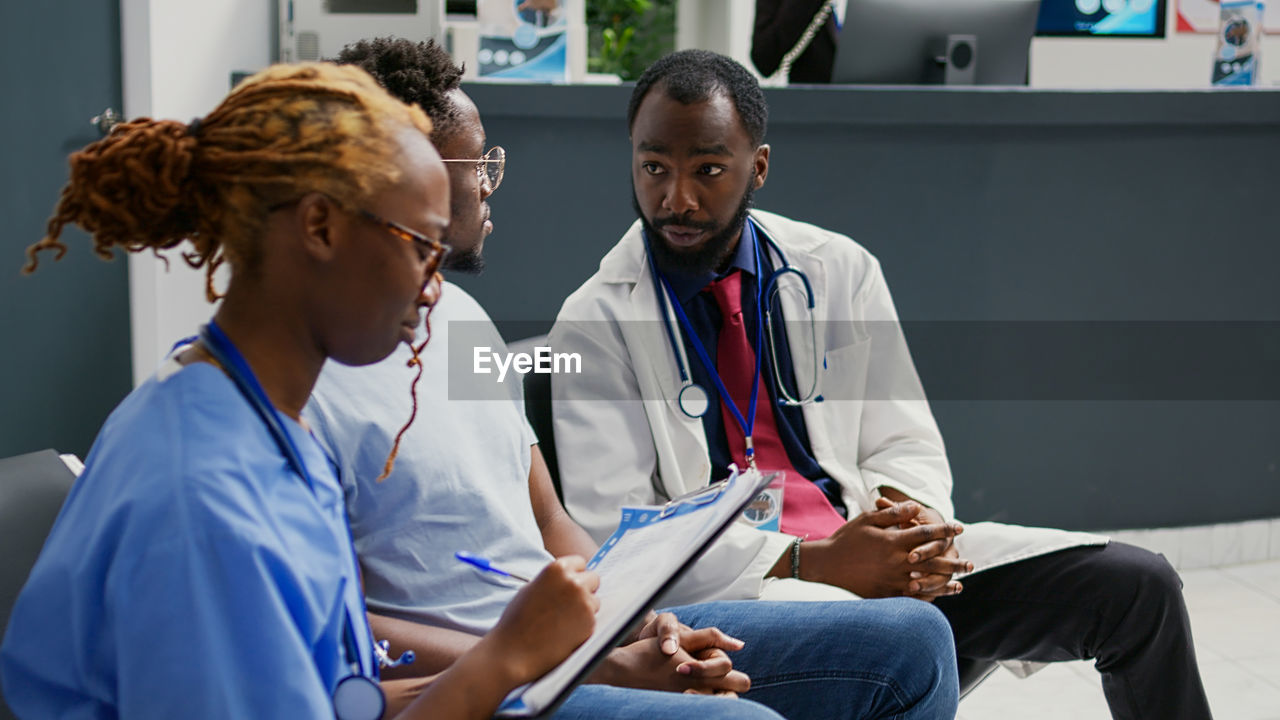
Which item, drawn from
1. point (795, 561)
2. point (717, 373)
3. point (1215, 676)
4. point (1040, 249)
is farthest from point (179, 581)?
point (1040, 249)

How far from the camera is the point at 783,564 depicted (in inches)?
60.5

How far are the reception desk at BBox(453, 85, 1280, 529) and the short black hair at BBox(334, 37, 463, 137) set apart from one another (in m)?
1.26

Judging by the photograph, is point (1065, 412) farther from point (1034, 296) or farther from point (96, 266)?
point (96, 266)

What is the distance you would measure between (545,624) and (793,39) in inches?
99.8

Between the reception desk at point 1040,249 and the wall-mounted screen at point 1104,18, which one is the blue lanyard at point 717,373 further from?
the wall-mounted screen at point 1104,18

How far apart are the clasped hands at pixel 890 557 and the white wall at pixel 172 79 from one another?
5.53 feet

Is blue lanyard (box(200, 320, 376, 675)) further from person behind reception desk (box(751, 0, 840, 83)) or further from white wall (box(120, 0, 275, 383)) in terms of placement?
person behind reception desk (box(751, 0, 840, 83))

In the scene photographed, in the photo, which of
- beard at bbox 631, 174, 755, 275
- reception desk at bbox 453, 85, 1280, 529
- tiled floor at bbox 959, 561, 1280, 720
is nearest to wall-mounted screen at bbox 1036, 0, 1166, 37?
reception desk at bbox 453, 85, 1280, 529

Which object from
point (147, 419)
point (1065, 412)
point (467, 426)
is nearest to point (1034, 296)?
point (1065, 412)

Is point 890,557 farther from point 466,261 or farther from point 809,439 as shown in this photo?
point 466,261

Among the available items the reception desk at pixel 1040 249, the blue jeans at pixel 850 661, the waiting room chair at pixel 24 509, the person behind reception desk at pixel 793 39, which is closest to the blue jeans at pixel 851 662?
the blue jeans at pixel 850 661

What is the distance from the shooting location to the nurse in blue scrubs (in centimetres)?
70

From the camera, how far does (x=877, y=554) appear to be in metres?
1.49

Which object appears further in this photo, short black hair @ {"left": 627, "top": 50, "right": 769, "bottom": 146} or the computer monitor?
the computer monitor
